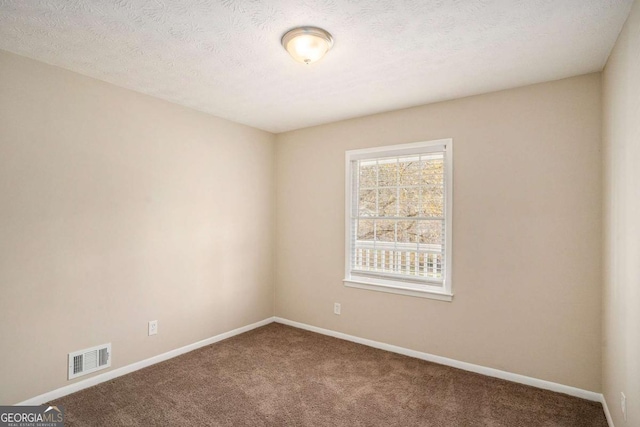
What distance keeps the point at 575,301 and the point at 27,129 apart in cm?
438

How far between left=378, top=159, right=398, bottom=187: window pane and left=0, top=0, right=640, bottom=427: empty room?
2 cm

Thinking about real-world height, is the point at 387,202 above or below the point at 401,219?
above

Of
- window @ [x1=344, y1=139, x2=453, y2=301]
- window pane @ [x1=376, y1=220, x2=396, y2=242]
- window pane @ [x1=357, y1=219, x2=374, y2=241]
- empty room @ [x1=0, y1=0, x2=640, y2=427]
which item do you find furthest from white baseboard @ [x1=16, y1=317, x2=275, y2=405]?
window pane @ [x1=376, y1=220, x2=396, y2=242]

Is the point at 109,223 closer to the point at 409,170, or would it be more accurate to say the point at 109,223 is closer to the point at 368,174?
the point at 368,174

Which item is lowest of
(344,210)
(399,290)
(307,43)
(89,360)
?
(89,360)

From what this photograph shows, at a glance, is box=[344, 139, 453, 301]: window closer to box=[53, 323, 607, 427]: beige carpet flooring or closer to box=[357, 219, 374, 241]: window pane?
box=[357, 219, 374, 241]: window pane

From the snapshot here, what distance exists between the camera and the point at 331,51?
2.37 meters

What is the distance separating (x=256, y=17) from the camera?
1.96m

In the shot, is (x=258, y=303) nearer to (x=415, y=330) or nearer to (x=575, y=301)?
(x=415, y=330)

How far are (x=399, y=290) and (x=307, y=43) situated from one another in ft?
8.32

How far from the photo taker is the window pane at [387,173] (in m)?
3.73

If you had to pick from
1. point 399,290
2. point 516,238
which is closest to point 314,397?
point 399,290

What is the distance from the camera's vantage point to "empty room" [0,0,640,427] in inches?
82.3

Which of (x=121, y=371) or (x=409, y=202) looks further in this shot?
(x=409, y=202)
